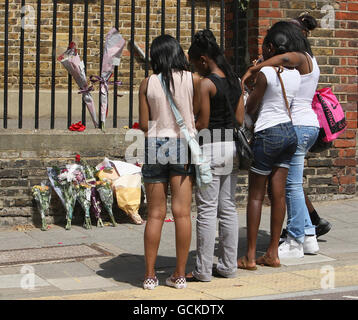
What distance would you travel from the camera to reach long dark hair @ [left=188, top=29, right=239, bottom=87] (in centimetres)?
556

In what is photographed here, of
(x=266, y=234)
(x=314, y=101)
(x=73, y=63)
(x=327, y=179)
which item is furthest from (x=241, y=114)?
(x=327, y=179)

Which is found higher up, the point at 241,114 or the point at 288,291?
the point at 241,114

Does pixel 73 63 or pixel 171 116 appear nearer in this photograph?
pixel 171 116

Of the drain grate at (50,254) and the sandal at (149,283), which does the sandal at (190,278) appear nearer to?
the sandal at (149,283)

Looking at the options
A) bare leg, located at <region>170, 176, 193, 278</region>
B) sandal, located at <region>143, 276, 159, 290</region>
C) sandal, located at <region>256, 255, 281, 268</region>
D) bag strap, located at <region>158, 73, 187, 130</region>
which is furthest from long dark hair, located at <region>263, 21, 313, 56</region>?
sandal, located at <region>143, 276, 159, 290</region>

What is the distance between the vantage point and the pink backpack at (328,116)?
6629 millimetres

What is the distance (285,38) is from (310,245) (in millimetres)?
1787

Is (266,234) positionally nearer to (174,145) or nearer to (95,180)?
(95,180)

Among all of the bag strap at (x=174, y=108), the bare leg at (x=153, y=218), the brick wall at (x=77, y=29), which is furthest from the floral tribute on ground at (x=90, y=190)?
the brick wall at (x=77, y=29)

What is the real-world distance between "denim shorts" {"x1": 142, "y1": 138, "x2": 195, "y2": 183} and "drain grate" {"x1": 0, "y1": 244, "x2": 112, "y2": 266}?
1.42 meters

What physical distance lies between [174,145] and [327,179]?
12.9 ft

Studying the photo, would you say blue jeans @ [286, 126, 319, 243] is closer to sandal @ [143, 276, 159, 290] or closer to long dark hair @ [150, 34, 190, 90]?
long dark hair @ [150, 34, 190, 90]

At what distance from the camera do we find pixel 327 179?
8.86 m

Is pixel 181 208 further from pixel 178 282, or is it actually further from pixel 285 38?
pixel 285 38
